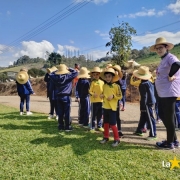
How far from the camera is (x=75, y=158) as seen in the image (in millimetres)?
4078

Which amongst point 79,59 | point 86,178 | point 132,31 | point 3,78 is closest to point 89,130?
point 86,178

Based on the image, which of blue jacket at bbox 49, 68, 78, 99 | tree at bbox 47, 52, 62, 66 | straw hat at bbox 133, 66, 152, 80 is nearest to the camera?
straw hat at bbox 133, 66, 152, 80

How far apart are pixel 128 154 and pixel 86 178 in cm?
119

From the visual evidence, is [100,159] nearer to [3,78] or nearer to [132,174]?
[132,174]

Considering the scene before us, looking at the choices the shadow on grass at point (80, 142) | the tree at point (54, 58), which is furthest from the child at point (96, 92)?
the tree at point (54, 58)

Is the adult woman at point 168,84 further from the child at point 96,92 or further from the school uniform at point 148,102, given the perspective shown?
the child at point 96,92

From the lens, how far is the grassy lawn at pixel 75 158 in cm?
347

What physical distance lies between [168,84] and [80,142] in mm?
2333

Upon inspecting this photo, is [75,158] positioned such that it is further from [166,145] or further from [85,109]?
[85,109]

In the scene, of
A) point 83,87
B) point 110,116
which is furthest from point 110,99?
point 83,87

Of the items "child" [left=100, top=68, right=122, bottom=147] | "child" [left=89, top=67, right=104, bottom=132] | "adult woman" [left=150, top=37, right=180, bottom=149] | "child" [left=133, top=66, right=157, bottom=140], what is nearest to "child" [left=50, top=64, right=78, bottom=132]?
"child" [left=89, top=67, right=104, bottom=132]

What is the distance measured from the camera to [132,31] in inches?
711

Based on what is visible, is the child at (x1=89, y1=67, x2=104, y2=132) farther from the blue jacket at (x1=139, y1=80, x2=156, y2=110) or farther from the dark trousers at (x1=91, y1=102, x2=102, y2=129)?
the blue jacket at (x1=139, y1=80, x2=156, y2=110)

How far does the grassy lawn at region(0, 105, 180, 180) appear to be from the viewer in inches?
137
